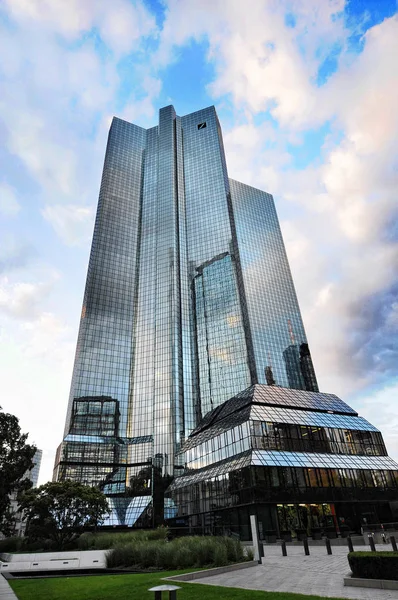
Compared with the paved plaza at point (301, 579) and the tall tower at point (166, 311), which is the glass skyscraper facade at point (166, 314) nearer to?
the tall tower at point (166, 311)

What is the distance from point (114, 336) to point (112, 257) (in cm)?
3183

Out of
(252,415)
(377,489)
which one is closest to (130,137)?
(252,415)

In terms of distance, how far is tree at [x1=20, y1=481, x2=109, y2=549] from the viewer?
43.8 metres

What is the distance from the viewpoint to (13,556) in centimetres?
3125

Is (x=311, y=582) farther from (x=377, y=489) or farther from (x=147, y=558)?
Answer: (x=377, y=489)

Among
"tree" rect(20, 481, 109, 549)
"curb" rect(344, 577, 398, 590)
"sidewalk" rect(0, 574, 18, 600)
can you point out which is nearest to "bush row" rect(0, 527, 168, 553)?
"tree" rect(20, 481, 109, 549)

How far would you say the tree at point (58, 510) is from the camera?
43809 millimetres

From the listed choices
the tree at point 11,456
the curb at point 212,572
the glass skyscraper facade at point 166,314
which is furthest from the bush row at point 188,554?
the glass skyscraper facade at point 166,314

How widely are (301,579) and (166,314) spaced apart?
116m

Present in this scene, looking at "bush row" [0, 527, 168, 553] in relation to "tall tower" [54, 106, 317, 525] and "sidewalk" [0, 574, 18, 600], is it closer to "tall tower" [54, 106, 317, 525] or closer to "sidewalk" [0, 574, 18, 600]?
"sidewalk" [0, 574, 18, 600]

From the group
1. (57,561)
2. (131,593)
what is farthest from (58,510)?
(131,593)

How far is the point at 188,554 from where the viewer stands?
23516 mm

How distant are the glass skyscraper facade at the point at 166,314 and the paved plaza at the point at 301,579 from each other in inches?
3261

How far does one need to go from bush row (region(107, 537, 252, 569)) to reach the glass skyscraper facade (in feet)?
248
